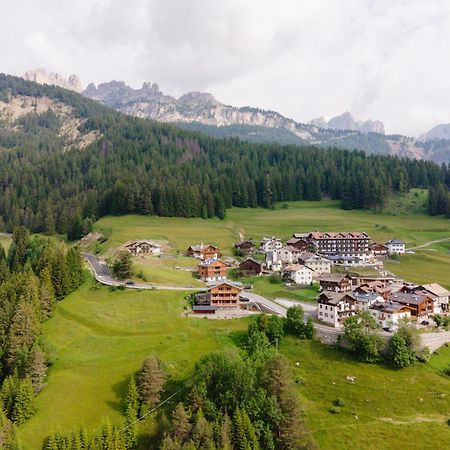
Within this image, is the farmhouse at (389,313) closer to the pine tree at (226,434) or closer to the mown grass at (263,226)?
the pine tree at (226,434)

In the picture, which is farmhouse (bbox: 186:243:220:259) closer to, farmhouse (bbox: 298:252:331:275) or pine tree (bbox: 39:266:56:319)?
farmhouse (bbox: 298:252:331:275)

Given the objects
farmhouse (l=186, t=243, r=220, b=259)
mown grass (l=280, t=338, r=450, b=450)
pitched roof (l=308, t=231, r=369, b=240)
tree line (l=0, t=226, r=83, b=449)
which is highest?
pitched roof (l=308, t=231, r=369, b=240)

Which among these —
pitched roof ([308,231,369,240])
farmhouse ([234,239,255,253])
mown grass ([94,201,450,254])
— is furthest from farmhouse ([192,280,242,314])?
pitched roof ([308,231,369,240])

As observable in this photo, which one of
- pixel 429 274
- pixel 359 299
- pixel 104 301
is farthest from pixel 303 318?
pixel 429 274

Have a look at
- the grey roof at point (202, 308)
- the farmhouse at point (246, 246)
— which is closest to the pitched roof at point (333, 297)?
the grey roof at point (202, 308)

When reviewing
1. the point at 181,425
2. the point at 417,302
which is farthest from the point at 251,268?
the point at 181,425

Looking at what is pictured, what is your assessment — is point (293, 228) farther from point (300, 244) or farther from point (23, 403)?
point (23, 403)
